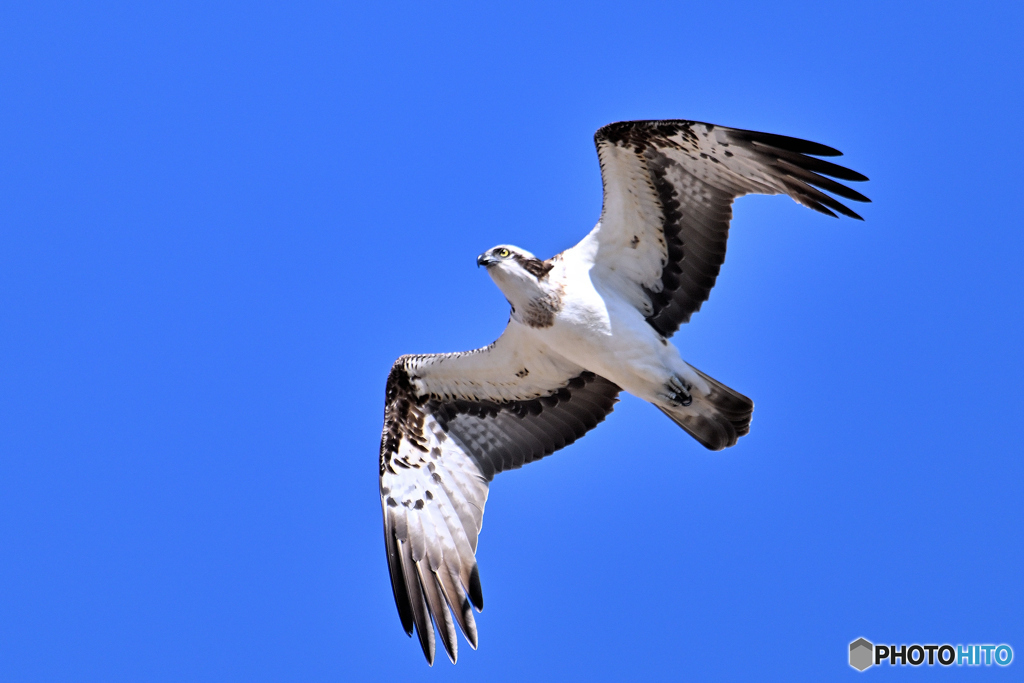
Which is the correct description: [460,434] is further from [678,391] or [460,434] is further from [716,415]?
[716,415]

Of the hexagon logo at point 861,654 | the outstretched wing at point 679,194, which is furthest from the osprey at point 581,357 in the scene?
the hexagon logo at point 861,654

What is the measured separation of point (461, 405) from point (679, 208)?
3325mm

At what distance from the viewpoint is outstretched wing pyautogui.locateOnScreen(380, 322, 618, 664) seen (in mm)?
12211

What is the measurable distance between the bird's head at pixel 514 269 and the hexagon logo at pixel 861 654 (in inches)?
240

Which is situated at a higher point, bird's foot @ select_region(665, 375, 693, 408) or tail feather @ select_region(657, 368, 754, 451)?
bird's foot @ select_region(665, 375, 693, 408)

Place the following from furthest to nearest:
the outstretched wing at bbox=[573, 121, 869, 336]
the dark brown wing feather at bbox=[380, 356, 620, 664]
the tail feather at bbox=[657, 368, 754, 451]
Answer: the dark brown wing feather at bbox=[380, 356, 620, 664] → the tail feather at bbox=[657, 368, 754, 451] → the outstretched wing at bbox=[573, 121, 869, 336]

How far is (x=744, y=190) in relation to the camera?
11.3 meters

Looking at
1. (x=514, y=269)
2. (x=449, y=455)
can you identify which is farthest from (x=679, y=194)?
(x=449, y=455)

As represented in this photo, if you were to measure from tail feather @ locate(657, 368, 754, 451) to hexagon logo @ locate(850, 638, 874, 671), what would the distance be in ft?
12.7

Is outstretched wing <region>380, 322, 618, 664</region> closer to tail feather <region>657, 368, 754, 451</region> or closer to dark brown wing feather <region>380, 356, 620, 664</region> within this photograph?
dark brown wing feather <region>380, 356, 620, 664</region>

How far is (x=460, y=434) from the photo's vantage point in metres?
13.0

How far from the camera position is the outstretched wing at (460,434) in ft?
40.1

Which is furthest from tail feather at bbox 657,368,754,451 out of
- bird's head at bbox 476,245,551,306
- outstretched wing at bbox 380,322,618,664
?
bird's head at bbox 476,245,551,306

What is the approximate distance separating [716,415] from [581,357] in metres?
1.46
